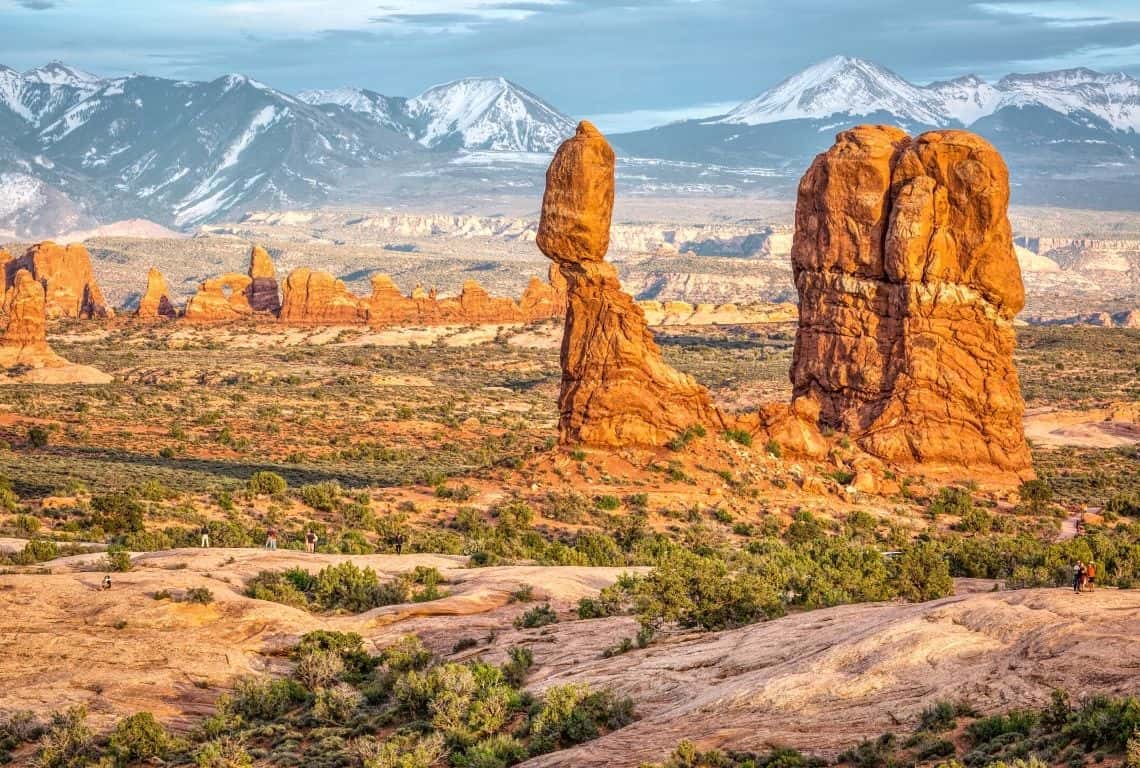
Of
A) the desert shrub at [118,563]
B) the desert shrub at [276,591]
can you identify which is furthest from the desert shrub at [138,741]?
the desert shrub at [118,563]

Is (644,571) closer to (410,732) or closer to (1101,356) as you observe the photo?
(410,732)

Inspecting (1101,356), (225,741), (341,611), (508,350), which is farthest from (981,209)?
(508,350)

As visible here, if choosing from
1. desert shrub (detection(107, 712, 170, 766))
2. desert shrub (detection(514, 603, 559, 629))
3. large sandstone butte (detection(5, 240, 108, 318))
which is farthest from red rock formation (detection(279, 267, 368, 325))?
desert shrub (detection(107, 712, 170, 766))

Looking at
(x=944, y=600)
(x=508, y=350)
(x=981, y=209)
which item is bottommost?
(x=508, y=350)

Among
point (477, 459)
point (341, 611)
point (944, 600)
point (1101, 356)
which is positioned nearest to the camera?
point (944, 600)

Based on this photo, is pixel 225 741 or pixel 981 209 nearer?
pixel 225 741

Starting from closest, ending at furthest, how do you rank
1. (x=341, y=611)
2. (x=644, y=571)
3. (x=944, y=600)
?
(x=944, y=600)
(x=341, y=611)
(x=644, y=571)

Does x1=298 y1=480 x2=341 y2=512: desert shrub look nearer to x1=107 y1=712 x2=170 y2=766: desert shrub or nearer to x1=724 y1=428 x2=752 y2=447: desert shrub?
x1=724 y1=428 x2=752 y2=447: desert shrub

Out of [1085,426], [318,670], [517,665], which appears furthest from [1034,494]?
[318,670]

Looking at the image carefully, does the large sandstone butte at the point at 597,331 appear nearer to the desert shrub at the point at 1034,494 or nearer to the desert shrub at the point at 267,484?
the desert shrub at the point at 267,484
